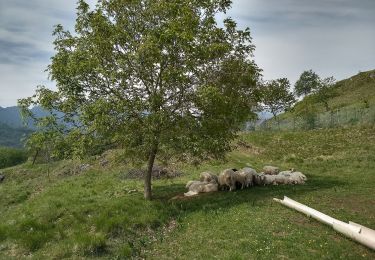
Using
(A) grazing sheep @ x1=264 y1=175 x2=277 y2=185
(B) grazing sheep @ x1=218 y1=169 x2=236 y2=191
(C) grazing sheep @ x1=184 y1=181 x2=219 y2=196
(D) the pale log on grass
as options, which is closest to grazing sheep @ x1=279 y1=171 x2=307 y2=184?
(A) grazing sheep @ x1=264 y1=175 x2=277 y2=185

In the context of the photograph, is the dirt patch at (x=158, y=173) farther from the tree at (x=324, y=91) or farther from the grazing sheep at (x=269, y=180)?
the tree at (x=324, y=91)

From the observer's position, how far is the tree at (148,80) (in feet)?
82.6

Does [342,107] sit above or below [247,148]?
above

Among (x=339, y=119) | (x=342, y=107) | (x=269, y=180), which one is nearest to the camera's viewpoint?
(x=269, y=180)

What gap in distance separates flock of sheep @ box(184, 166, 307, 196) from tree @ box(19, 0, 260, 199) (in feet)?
10.1

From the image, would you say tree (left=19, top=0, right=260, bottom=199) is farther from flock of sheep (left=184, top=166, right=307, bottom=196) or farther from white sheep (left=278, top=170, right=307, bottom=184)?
white sheep (left=278, top=170, right=307, bottom=184)

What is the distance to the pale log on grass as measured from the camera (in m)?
17.8

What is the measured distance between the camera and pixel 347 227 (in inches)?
751

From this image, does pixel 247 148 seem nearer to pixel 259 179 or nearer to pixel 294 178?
pixel 294 178

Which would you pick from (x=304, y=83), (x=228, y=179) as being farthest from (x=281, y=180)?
(x=304, y=83)

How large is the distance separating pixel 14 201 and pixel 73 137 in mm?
20721

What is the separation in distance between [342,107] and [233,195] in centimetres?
9657

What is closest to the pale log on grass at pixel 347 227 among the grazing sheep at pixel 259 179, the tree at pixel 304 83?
the grazing sheep at pixel 259 179

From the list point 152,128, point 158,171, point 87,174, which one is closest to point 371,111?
point 158,171
